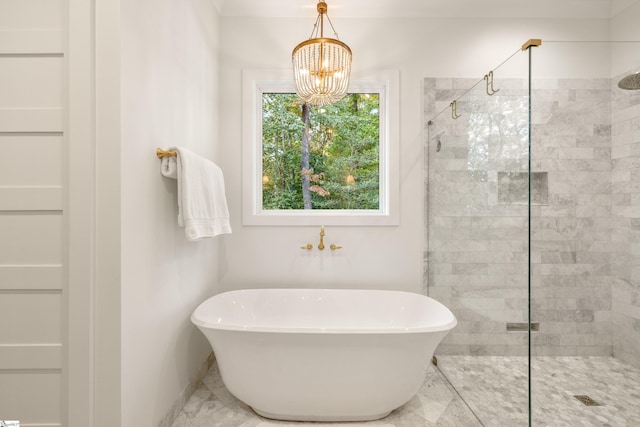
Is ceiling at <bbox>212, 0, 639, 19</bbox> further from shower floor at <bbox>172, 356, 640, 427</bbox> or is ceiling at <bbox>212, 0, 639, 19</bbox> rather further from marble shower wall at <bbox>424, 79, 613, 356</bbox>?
shower floor at <bbox>172, 356, 640, 427</bbox>

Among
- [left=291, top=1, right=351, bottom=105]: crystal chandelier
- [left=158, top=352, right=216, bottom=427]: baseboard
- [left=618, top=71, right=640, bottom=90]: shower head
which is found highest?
[left=291, top=1, right=351, bottom=105]: crystal chandelier

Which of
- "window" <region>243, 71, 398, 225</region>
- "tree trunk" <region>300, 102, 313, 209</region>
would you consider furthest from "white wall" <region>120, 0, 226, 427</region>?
"tree trunk" <region>300, 102, 313, 209</region>

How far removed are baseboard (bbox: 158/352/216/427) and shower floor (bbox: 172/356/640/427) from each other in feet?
0.11

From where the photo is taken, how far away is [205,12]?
2.12 meters

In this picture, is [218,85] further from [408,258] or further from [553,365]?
[553,365]

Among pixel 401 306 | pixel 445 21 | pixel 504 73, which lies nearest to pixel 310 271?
pixel 401 306

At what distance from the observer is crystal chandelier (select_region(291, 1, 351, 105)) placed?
1863mm

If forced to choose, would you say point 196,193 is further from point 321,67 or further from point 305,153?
point 305,153

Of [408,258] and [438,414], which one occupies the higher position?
[408,258]

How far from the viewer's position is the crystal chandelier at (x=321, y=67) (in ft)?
6.11

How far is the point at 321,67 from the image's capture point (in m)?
1.86

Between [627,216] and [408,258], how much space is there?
1.28 metres

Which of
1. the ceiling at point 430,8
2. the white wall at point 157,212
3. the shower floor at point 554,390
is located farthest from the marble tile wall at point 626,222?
the white wall at point 157,212

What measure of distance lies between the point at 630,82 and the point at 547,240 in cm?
93
